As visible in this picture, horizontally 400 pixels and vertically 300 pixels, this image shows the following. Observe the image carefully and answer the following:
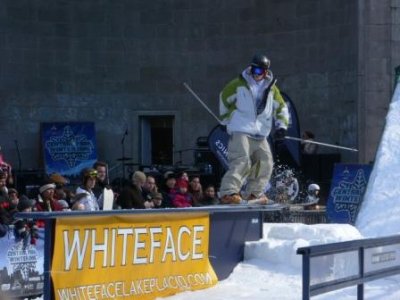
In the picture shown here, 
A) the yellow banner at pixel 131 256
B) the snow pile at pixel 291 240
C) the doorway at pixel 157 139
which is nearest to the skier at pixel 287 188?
the doorway at pixel 157 139

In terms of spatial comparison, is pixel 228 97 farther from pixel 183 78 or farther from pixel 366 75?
pixel 183 78

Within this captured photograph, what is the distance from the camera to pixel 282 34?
69.3ft

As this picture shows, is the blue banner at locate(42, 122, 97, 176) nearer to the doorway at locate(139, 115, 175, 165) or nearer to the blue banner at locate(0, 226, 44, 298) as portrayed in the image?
the doorway at locate(139, 115, 175, 165)

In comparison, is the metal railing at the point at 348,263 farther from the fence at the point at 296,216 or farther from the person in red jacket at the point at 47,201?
the fence at the point at 296,216

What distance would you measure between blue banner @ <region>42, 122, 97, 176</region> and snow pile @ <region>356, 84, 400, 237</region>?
29.3 feet

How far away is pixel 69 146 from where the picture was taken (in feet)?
68.2

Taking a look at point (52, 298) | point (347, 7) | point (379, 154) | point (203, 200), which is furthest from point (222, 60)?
point (52, 298)

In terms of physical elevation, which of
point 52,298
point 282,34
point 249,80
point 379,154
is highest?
point 282,34

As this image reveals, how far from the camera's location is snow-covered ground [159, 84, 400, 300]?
8672mm

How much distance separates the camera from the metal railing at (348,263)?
22.0ft

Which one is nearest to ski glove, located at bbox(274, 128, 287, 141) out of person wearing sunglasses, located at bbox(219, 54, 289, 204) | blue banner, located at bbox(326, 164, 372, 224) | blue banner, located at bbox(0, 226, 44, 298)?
person wearing sunglasses, located at bbox(219, 54, 289, 204)

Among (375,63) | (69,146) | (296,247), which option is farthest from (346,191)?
(69,146)

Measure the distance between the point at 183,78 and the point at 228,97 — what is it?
39.3ft

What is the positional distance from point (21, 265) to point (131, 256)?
2.04 meters
